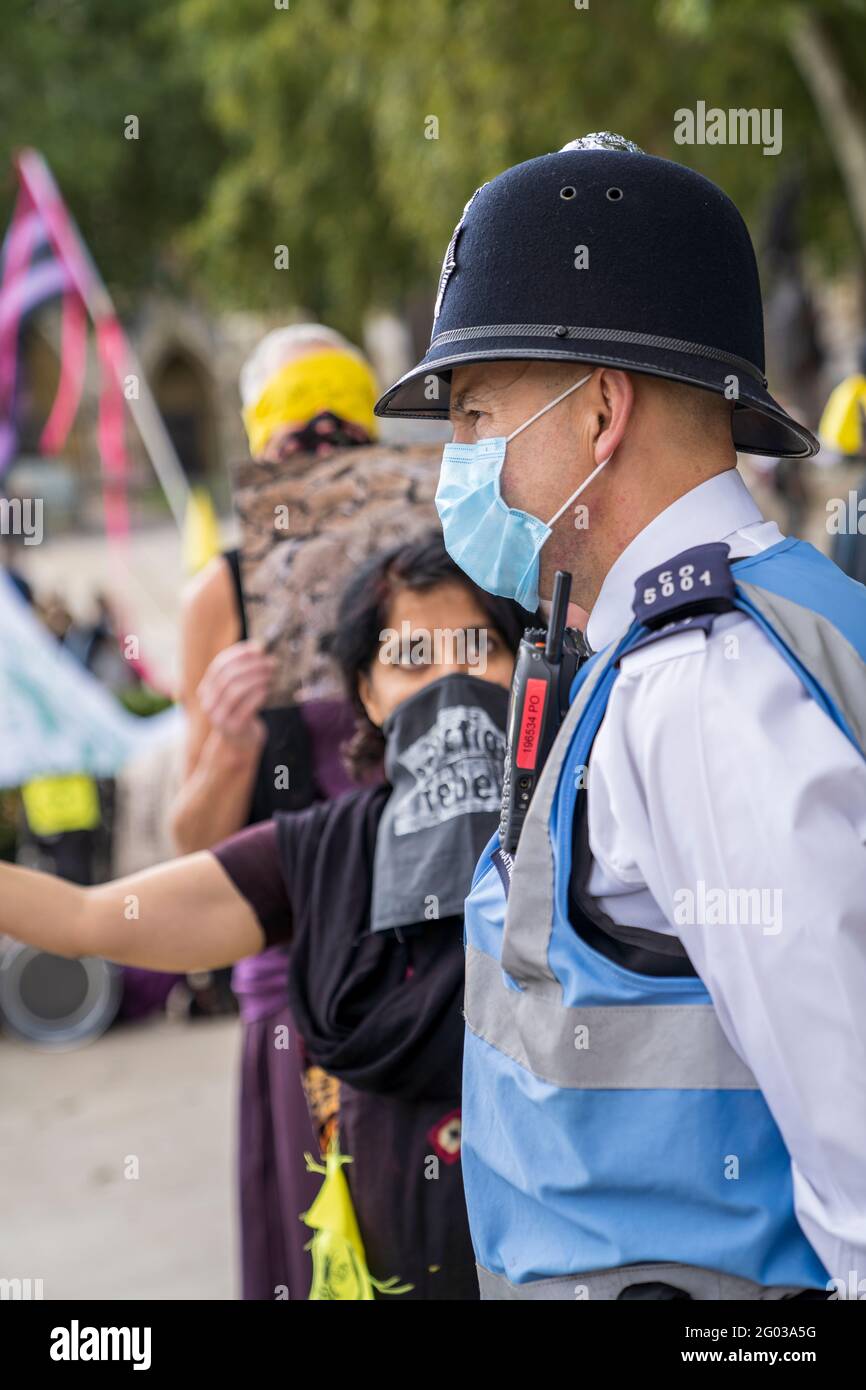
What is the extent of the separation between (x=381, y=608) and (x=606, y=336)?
1.08 meters

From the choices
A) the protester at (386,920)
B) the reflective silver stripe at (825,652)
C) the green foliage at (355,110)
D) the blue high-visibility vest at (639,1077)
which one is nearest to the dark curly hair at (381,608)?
the protester at (386,920)

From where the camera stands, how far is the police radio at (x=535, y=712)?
62.2 inches

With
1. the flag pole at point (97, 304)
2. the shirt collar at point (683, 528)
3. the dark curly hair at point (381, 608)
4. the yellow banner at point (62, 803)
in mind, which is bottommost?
the shirt collar at point (683, 528)

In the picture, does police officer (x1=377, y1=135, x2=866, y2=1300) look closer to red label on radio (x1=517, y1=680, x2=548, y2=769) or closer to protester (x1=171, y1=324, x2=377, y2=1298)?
red label on radio (x1=517, y1=680, x2=548, y2=769)

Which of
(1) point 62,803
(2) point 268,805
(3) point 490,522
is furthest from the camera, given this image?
(1) point 62,803

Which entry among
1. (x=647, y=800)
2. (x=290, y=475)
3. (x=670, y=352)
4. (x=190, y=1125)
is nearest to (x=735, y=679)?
(x=647, y=800)

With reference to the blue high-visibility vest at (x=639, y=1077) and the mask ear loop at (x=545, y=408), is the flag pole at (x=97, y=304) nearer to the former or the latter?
the mask ear loop at (x=545, y=408)

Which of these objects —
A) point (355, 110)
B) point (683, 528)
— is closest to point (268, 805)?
point (683, 528)

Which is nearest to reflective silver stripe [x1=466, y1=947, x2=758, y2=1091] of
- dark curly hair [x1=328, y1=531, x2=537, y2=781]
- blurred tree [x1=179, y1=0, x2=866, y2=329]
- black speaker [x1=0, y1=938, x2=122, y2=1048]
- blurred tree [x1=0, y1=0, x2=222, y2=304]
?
dark curly hair [x1=328, y1=531, x2=537, y2=781]

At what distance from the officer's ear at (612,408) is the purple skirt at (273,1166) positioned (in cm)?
155

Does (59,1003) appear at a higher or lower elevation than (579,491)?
higher

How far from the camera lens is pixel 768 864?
1.29 m

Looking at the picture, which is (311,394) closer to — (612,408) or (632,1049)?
(612,408)

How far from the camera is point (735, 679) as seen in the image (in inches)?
53.2
